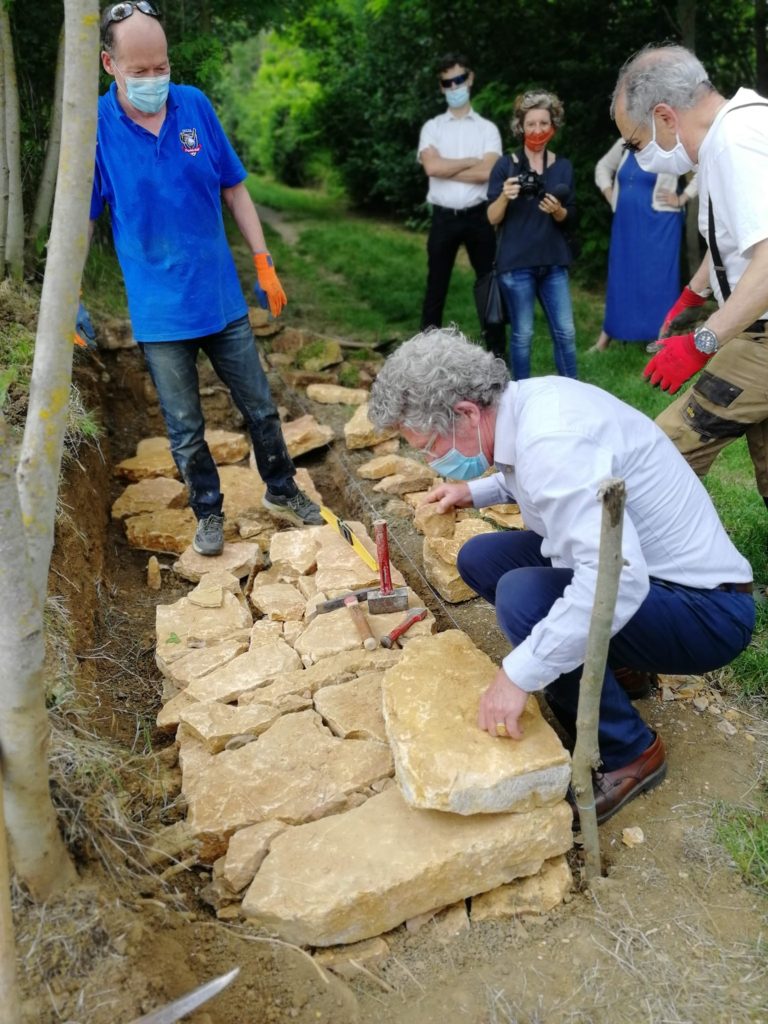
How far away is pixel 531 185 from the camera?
16.6 ft

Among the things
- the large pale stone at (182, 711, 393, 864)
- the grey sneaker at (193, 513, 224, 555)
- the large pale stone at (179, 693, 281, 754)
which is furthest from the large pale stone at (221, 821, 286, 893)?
the grey sneaker at (193, 513, 224, 555)

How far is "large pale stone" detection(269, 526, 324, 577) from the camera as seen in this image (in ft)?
12.6

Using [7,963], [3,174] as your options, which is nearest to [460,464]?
[7,963]

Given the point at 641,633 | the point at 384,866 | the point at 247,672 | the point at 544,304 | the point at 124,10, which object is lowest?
the point at 247,672

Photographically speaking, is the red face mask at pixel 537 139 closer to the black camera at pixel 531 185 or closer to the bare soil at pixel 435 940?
the black camera at pixel 531 185

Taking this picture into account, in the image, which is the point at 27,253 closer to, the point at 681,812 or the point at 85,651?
the point at 85,651

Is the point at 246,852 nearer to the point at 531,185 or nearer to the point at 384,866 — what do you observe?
the point at 384,866

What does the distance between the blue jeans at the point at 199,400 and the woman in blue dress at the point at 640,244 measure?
3.53m

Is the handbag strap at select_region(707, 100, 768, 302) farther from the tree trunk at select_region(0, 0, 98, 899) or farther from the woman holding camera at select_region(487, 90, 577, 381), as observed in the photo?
the woman holding camera at select_region(487, 90, 577, 381)

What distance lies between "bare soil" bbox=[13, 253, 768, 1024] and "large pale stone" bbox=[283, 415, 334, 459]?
2590 mm

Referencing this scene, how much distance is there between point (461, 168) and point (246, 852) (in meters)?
4.77

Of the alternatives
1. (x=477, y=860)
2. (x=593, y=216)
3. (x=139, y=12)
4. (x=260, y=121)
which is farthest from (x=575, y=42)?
(x=260, y=121)

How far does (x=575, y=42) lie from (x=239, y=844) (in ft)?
29.5

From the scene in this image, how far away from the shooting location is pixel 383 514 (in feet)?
14.7
